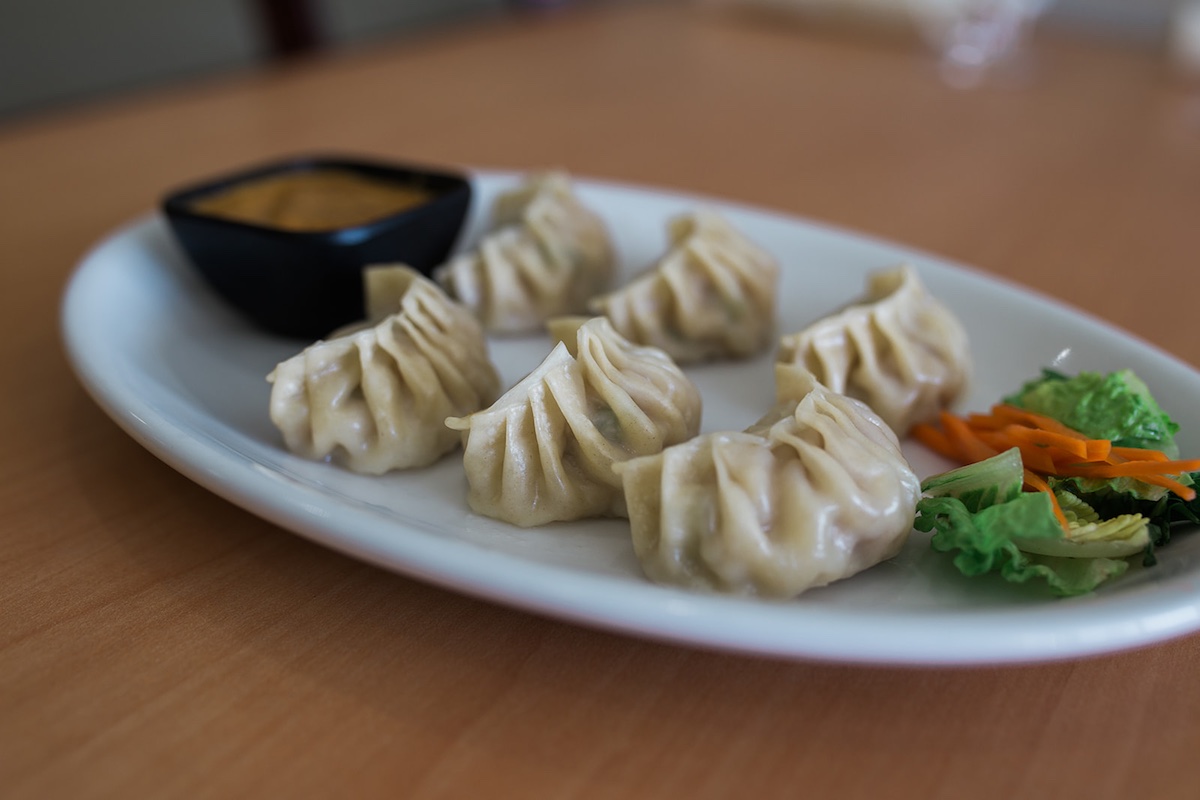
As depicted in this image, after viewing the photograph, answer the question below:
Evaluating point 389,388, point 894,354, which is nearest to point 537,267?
point 389,388

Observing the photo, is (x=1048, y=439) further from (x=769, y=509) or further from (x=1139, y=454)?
(x=769, y=509)

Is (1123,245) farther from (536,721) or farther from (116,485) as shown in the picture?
(116,485)

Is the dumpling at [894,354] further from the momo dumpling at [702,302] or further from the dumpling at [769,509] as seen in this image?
the dumpling at [769,509]

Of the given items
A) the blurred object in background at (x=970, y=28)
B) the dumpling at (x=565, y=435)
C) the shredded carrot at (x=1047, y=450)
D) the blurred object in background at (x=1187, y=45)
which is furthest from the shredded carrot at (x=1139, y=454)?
the blurred object in background at (x=1187, y=45)

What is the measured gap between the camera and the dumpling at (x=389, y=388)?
6.39ft

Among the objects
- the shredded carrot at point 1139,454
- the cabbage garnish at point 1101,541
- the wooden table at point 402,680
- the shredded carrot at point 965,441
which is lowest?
the wooden table at point 402,680

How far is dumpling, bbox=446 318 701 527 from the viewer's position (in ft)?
5.87

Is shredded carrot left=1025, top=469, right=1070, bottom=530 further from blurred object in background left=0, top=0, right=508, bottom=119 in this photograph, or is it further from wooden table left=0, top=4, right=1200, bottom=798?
blurred object in background left=0, top=0, right=508, bottom=119

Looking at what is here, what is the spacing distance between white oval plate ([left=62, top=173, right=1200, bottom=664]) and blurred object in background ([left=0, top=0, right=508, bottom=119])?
11.3ft

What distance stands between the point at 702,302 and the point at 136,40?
471cm

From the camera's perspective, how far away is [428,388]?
206 cm

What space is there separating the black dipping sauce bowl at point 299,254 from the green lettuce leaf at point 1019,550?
59.0 inches

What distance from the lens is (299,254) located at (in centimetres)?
229

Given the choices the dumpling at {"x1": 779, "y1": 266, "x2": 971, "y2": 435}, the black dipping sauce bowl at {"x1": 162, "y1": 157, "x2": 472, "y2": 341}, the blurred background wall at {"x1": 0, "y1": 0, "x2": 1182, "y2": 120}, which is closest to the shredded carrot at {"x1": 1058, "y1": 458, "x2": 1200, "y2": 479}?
the dumpling at {"x1": 779, "y1": 266, "x2": 971, "y2": 435}
